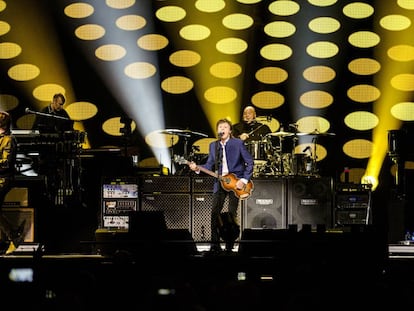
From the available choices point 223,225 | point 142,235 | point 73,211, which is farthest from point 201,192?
point 142,235

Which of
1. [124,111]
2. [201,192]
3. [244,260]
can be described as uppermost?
[124,111]

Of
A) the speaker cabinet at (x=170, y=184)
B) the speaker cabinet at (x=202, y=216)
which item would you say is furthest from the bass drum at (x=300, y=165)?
the speaker cabinet at (x=170, y=184)

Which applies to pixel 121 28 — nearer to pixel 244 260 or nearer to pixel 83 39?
pixel 83 39

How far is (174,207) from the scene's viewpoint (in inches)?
390

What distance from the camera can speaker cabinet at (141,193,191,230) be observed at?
388 inches

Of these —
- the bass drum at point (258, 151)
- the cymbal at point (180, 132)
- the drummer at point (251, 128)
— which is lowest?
the bass drum at point (258, 151)

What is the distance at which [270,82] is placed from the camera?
1199 centimetres

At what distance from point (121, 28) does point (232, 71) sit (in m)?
1.87

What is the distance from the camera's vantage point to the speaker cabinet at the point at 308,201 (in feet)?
32.6

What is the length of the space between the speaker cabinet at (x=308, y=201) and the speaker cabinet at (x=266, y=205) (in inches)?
4.1

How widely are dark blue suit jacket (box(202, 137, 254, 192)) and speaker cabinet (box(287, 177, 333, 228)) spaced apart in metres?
1.30

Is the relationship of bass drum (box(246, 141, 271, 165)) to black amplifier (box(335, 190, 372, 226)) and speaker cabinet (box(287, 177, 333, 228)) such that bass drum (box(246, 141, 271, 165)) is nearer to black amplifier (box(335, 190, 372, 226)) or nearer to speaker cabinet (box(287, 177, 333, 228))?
speaker cabinet (box(287, 177, 333, 228))

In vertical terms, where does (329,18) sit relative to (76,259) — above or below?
above

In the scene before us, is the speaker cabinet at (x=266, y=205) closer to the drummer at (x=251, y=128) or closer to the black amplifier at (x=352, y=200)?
the drummer at (x=251, y=128)
